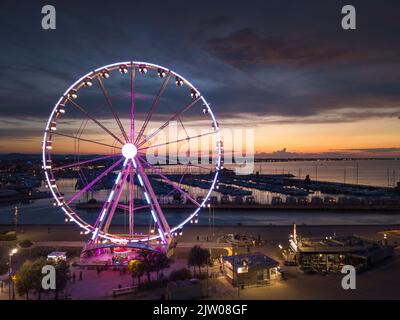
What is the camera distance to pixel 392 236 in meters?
25.8

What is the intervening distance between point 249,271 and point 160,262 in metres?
4.13

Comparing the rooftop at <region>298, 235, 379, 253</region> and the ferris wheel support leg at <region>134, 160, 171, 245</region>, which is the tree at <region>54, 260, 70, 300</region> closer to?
the ferris wheel support leg at <region>134, 160, 171, 245</region>

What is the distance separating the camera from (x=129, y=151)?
65.0 feet

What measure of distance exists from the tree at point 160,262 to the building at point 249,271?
2.83m

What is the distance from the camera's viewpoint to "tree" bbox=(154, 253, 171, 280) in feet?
59.5

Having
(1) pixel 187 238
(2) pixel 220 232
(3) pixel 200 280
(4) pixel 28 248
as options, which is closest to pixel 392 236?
(2) pixel 220 232

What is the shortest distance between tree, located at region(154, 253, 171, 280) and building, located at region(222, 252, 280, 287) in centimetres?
283

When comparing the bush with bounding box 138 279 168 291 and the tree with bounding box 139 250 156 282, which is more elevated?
the tree with bounding box 139 250 156 282

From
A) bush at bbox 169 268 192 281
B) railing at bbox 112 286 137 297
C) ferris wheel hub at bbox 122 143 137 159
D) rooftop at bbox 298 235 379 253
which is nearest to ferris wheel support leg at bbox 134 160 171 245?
ferris wheel hub at bbox 122 143 137 159

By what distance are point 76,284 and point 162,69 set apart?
11158 mm

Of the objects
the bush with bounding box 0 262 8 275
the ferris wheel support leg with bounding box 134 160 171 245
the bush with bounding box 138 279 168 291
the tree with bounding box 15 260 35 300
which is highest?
the ferris wheel support leg with bounding box 134 160 171 245

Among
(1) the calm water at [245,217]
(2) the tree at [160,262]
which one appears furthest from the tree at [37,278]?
(1) the calm water at [245,217]

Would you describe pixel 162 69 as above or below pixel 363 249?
above

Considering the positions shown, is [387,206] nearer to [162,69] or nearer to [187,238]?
[187,238]
